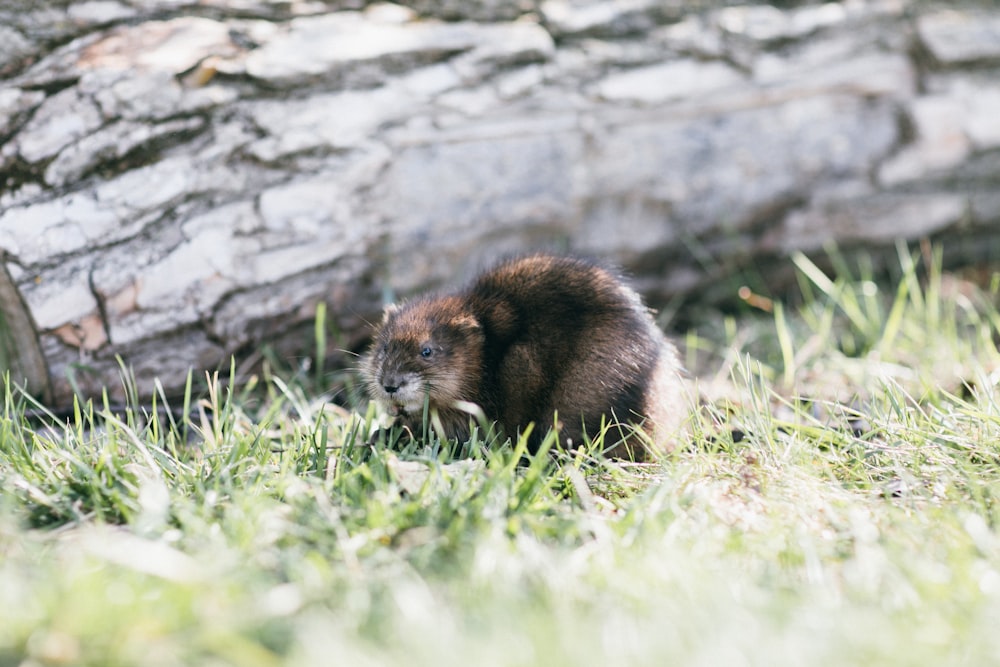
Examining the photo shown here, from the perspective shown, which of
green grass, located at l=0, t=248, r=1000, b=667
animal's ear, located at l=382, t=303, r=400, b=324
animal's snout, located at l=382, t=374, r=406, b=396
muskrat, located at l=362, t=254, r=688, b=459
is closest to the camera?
green grass, located at l=0, t=248, r=1000, b=667

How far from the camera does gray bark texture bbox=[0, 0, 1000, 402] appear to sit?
4258 millimetres

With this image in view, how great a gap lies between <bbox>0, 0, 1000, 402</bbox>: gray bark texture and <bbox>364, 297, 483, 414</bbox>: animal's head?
73 cm

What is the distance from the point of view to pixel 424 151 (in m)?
4.91

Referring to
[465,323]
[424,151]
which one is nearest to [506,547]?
[465,323]

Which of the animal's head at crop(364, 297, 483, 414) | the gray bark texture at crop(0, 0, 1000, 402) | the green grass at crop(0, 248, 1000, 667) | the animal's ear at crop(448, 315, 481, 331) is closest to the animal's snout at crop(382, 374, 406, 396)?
the animal's head at crop(364, 297, 483, 414)

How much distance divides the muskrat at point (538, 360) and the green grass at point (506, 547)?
0.25 meters

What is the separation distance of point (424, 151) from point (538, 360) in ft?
4.78

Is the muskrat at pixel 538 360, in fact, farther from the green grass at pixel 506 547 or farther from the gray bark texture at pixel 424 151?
the gray bark texture at pixel 424 151

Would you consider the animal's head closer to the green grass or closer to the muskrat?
the muskrat

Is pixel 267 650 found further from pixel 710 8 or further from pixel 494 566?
pixel 710 8

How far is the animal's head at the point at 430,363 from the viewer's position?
4.21 metres

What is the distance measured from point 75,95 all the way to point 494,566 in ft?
Result: 9.73

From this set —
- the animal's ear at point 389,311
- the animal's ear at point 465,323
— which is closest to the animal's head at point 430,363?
the animal's ear at point 465,323

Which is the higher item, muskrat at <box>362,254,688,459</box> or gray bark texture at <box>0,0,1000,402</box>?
gray bark texture at <box>0,0,1000,402</box>
